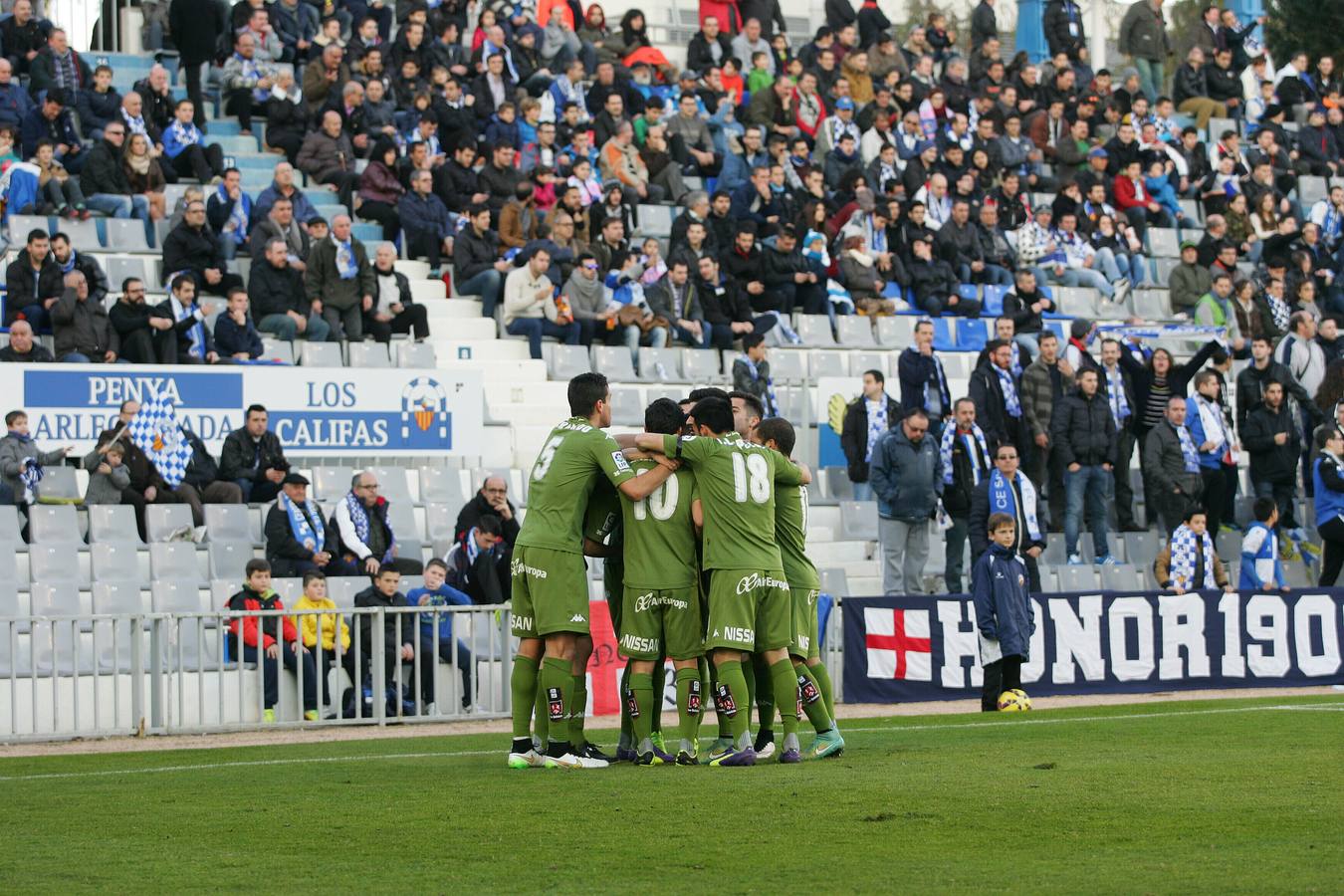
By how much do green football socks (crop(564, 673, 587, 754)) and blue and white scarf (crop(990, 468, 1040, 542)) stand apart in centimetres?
882

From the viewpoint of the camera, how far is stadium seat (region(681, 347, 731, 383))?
23.0m

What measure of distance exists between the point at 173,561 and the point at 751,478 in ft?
27.2

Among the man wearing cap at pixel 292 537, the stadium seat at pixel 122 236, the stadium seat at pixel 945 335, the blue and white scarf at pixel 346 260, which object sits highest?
the stadium seat at pixel 122 236

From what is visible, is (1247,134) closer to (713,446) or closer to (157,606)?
(157,606)

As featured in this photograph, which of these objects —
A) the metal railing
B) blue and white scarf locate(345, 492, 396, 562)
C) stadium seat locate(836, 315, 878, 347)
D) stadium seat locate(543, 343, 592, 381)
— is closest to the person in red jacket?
the metal railing

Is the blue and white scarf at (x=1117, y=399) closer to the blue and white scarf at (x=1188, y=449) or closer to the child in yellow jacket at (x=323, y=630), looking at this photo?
the blue and white scarf at (x=1188, y=449)

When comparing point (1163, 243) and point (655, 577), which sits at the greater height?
point (1163, 243)

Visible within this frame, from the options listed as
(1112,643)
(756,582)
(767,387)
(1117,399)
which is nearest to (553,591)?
(756,582)

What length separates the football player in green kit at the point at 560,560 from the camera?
11.3 m

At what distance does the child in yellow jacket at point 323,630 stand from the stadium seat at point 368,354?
450 centimetres

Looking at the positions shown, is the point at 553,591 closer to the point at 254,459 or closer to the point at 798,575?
the point at 798,575

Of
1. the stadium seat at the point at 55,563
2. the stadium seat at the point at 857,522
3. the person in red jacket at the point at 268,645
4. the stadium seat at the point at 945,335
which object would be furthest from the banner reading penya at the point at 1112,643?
the stadium seat at the point at 55,563

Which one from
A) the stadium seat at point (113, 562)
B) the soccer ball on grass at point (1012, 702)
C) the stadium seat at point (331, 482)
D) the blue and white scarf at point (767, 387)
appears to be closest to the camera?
the soccer ball on grass at point (1012, 702)

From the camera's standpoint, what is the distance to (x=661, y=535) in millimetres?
11391
